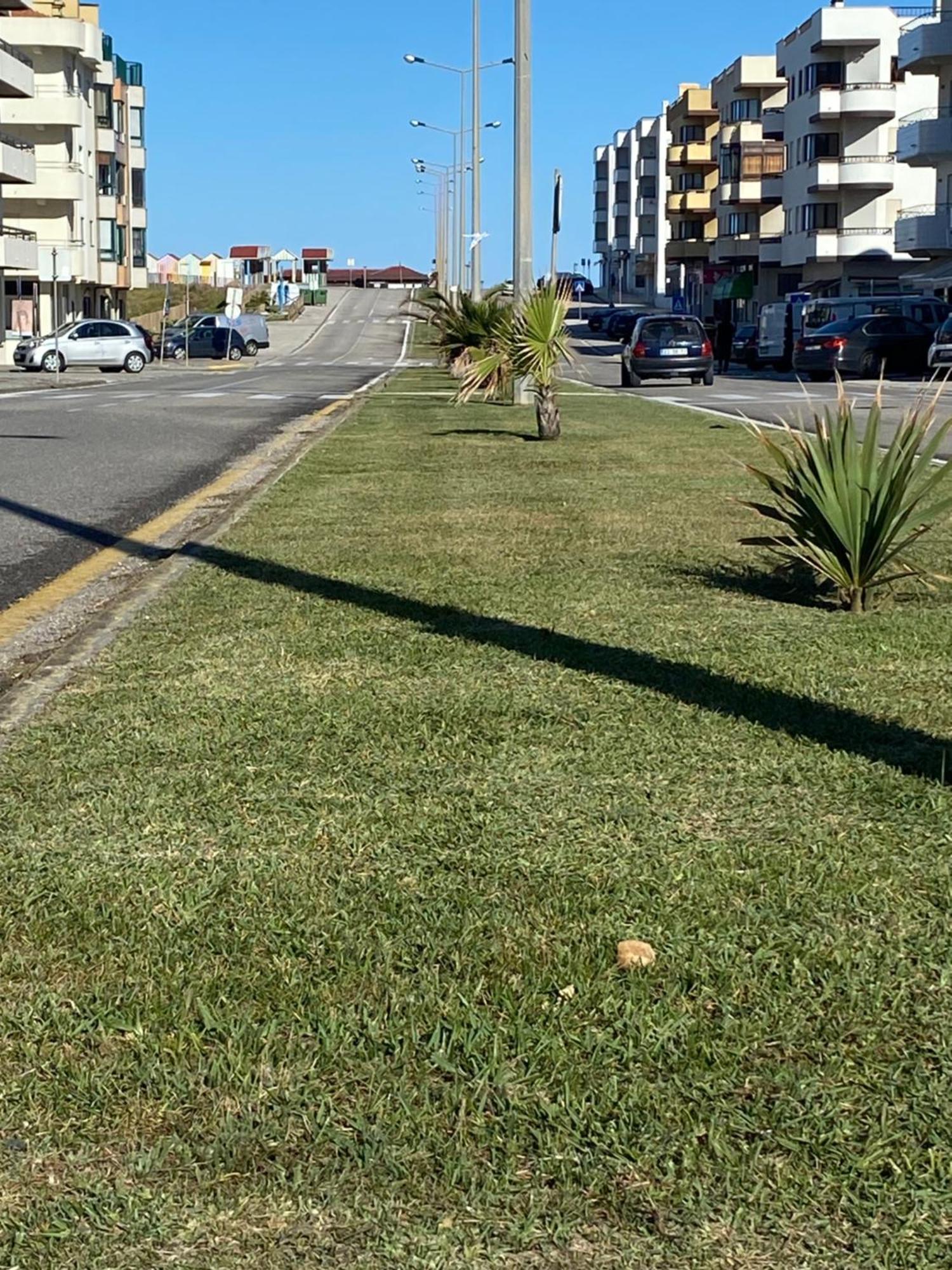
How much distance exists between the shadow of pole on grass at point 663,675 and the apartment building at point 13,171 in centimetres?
5700

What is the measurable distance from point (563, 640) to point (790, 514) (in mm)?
1562

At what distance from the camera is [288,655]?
670cm

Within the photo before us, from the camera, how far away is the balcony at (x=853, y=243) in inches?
3487

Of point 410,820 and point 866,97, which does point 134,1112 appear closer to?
point 410,820

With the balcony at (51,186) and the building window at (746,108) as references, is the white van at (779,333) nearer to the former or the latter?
the balcony at (51,186)

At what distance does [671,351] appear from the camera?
39.6m

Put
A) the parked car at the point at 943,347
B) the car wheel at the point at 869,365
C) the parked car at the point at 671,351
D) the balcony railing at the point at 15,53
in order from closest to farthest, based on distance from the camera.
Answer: the parked car at the point at 943,347 → the parked car at the point at 671,351 → the car wheel at the point at 869,365 → the balcony railing at the point at 15,53

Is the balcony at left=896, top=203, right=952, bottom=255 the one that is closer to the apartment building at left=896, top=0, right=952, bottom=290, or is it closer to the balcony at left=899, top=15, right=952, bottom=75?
the apartment building at left=896, top=0, right=952, bottom=290

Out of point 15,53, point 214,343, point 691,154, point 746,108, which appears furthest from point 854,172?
point 691,154

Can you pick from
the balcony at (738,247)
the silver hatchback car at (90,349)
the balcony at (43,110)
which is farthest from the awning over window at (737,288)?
the silver hatchback car at (90,349)

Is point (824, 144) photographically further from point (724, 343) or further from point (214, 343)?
point (724, 343)

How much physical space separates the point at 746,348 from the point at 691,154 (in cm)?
7406

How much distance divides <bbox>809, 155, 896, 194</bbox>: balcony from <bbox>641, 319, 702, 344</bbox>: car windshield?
5194 centimetres

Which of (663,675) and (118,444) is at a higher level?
(118,444)
